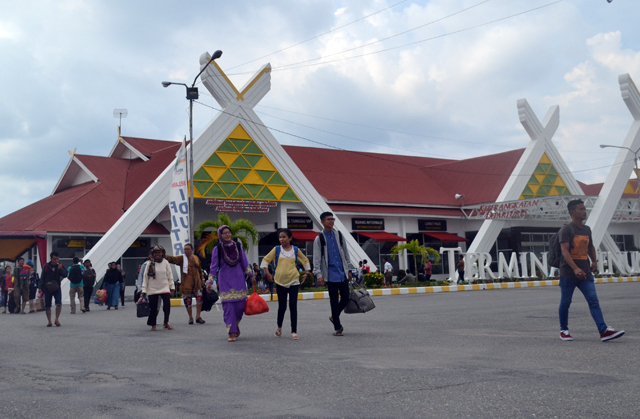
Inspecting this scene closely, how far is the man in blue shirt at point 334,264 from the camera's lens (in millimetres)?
9680

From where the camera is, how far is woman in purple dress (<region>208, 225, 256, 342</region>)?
972cm

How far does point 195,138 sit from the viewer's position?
29578 millimetres

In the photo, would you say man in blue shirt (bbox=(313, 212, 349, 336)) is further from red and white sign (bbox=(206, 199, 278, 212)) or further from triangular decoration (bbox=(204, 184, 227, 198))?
red and white sign (bbox=(206, 199, 278, 212))

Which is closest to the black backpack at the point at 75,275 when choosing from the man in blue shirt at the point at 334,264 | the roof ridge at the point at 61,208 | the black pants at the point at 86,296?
the black pants at the point at 86,296

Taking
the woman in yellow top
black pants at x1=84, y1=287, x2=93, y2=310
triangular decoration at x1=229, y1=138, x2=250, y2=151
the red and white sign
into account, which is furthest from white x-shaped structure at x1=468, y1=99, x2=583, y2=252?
the woman in yellow top

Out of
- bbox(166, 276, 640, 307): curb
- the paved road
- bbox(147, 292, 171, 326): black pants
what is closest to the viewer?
the paved road

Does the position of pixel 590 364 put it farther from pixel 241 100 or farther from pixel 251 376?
pixel 241 100

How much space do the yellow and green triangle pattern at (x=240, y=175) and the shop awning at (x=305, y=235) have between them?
196cm

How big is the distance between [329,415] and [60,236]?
27415 millimetres

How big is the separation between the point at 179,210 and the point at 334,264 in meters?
→ 13.8

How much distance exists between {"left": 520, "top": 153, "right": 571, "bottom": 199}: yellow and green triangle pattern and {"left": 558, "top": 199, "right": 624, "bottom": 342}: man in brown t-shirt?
33.1m

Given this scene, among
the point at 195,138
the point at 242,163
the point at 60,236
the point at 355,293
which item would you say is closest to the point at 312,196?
the point at 242,163

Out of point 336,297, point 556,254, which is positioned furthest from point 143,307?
point 556,254

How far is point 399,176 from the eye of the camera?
42.8 metres
